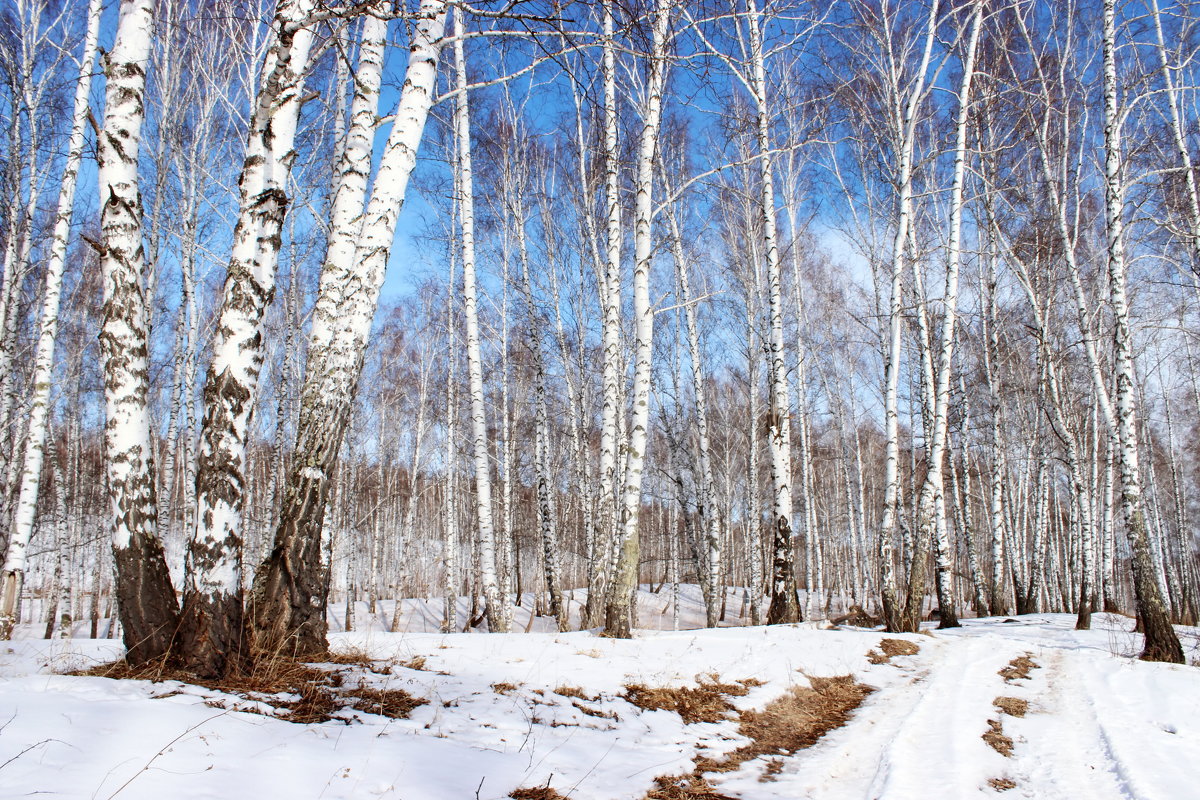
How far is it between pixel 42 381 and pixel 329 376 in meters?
6.05

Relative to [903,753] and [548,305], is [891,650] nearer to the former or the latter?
[903,753]

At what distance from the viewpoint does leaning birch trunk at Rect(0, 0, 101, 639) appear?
6.89 meters

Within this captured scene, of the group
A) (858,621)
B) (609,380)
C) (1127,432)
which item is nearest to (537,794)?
(609,380)

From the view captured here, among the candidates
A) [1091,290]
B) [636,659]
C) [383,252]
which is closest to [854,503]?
[1091,290]

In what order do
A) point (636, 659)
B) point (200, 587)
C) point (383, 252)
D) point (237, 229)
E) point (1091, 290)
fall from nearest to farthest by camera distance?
point (200, 587) → point (237, 229) → point (383, 252) → point (636, 659) → point (1091, 290)

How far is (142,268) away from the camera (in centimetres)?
370

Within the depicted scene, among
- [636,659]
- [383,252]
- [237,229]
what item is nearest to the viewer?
[237,229]

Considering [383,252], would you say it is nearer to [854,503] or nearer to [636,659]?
[636,659]

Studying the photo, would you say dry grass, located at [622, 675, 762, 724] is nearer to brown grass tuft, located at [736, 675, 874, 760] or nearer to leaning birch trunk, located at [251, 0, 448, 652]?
brown grass tuft, located at [736, 675, 874, 760]

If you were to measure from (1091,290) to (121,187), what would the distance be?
17.9 metres

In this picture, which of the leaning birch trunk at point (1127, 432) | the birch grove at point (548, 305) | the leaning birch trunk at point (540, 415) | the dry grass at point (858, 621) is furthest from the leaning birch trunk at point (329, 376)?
the dry grass at point (858, 621)

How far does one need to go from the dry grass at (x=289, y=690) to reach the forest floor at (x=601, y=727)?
0.9 inches

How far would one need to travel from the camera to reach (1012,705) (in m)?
4.66

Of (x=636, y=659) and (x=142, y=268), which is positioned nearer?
(x=142, y=268)
